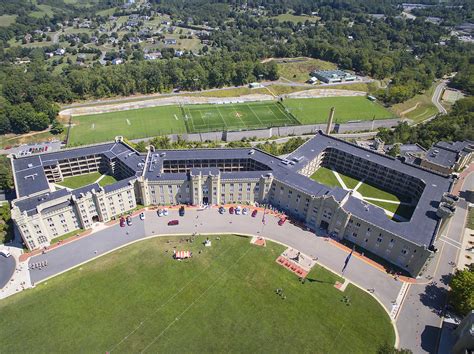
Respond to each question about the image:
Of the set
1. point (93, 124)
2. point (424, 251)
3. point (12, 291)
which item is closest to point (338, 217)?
point (424, 251)

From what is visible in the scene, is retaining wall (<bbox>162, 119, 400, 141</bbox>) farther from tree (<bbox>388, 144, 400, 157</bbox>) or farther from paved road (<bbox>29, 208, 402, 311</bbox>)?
paved road (<bbox>29, 208, 402, 311</bbox>)

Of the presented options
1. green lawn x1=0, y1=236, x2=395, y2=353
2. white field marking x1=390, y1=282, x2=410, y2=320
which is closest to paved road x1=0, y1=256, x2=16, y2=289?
green lawn x1=0, y1=236, x2=395, y2=353

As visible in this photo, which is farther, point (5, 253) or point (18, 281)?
point (5, 253)

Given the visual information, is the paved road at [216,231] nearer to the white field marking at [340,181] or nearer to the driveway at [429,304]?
the driveway at [429,304]

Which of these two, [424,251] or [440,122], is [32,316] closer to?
[424,251]

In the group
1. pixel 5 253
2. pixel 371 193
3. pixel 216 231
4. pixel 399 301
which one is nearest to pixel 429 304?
pixel 399 301

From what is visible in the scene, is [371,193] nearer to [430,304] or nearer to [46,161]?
[430,304]

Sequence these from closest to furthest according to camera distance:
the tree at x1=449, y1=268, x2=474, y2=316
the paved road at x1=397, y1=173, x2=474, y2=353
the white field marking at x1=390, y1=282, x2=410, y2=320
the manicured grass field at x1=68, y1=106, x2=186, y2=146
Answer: the paved road at x1=397, y1=173, x2=474, y2=353 → the tree at x1=449, y1=268, x2=474, y2=316 → the white field marking at x1=390, y1=282, x2=410, y2=320 → the manicured grass field at x1=68, y1=106, x2=186, y2=146
